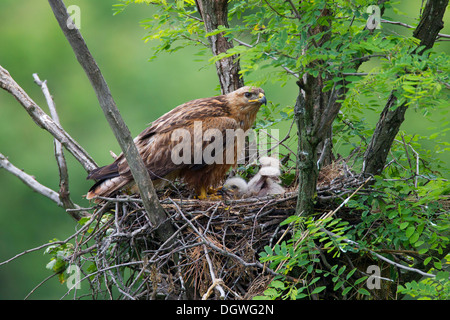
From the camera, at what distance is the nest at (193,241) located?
3.52 meters

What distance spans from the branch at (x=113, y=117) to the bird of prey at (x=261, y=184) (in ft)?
3.29

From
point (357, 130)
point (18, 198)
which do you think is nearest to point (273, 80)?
point (357, 130)

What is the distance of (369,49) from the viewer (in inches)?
114

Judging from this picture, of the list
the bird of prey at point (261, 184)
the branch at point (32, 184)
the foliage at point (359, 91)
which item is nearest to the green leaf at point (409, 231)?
the foliage at point (359, 91)

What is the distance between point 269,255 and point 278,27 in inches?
50.7

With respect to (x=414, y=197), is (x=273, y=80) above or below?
above

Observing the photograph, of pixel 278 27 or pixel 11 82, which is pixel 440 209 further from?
pixel 11 82

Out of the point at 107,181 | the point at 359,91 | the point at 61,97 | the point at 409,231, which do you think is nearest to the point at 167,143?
the point at 107,181

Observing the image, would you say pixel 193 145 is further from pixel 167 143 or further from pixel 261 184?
pixel 261 184

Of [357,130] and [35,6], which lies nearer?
[357,130]

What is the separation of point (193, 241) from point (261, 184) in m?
0.97

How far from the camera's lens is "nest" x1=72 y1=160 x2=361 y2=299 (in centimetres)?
352

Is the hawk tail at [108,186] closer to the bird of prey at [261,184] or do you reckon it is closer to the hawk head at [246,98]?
the bird of prey at [261,184]

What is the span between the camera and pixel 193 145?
430 cm
